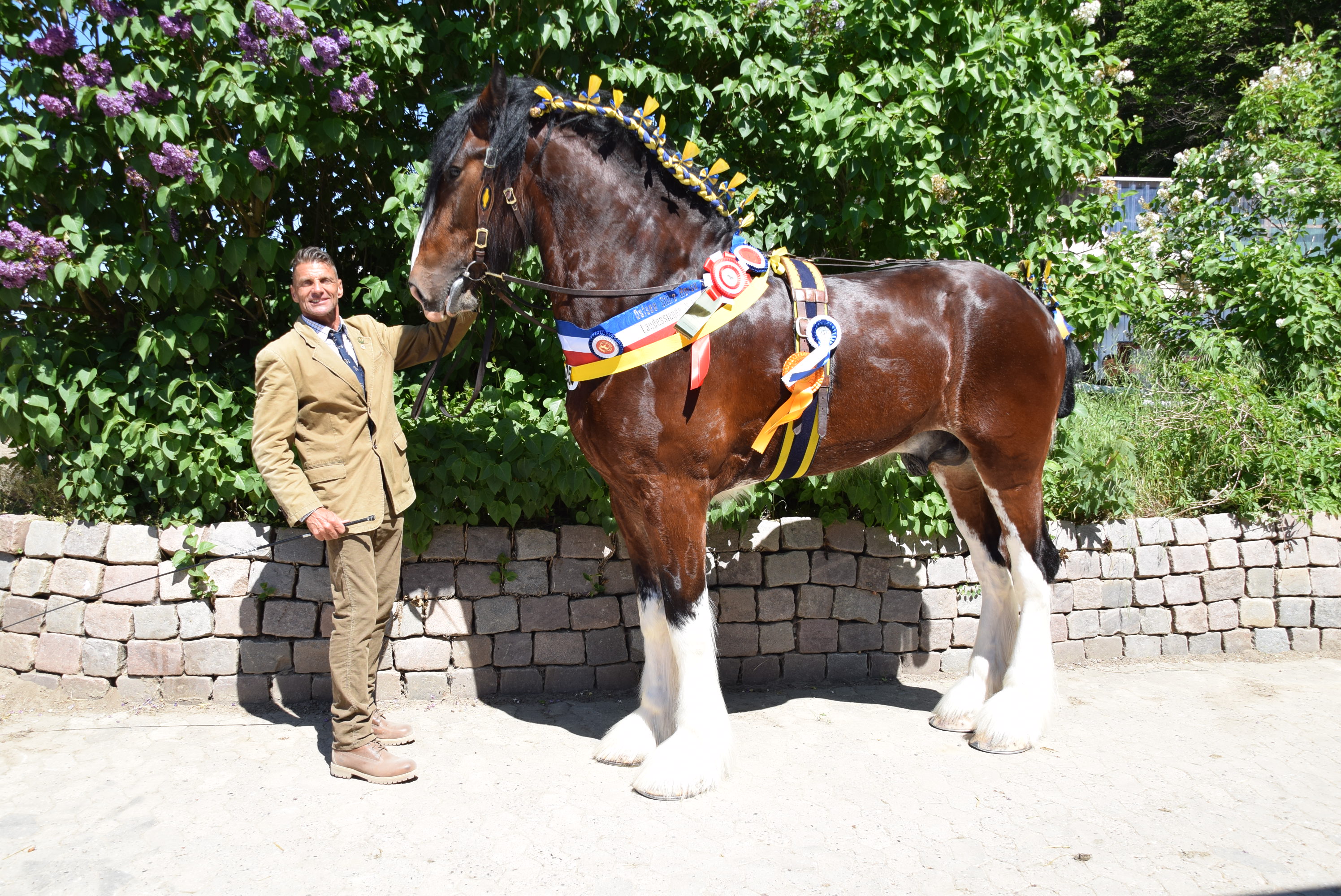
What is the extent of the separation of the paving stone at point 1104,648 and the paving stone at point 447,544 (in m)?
3.63

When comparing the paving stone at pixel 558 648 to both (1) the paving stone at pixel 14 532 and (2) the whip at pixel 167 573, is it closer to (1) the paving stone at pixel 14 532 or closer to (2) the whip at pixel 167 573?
(2) the whip at pixel 167 573

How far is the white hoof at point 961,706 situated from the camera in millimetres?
3795

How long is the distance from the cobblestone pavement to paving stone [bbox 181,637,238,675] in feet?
0.62

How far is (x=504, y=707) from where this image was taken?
411 centimetres

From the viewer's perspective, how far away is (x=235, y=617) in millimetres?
4055

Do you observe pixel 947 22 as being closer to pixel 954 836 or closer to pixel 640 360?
pixel 640 360

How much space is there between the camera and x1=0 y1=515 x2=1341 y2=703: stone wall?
13.3 feet

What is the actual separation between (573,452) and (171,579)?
6.75 ft

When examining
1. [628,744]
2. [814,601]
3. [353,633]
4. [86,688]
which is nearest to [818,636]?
[814,601]

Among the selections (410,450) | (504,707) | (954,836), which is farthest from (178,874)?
(954,836)

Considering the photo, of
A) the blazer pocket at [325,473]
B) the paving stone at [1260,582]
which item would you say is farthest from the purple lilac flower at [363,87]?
the paving stone at [1260,582]

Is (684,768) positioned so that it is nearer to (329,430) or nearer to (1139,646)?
(329,430)

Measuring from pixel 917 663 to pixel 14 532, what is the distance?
4.81m

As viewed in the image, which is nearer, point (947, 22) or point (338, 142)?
point (338, 142)
